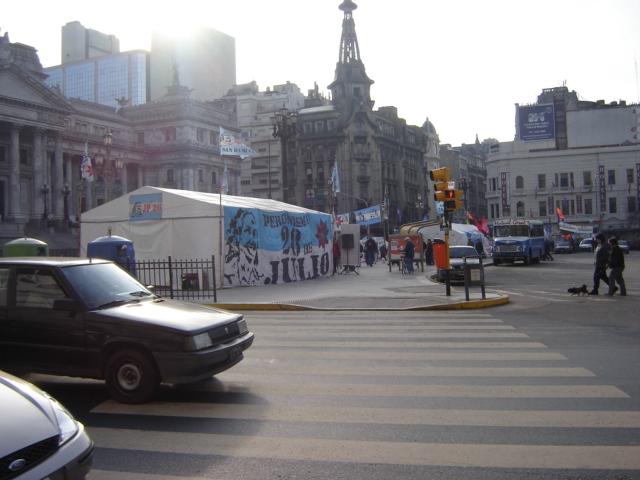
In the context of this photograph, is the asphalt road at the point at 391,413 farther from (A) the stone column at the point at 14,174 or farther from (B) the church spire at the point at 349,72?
(B) the church spire at the point at 349,72

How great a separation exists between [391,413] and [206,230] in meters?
15.5

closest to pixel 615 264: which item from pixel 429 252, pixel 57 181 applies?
pixel 429 252

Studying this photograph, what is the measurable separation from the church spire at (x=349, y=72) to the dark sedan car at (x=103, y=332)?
8196 centimetres

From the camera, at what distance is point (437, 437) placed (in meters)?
4.99

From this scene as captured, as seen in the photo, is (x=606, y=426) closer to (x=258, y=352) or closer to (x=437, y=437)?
(x=437, y=437)

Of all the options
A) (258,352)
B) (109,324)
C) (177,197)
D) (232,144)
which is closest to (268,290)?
(177,197)

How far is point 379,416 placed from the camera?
5578mm

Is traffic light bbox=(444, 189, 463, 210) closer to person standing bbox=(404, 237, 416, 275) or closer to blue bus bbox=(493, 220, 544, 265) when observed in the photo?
person standing bbox=(404, 237, 416, 275)

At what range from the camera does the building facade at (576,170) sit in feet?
249

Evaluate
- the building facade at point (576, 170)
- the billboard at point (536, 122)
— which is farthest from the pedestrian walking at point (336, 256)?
the billboard at point (536, 122)

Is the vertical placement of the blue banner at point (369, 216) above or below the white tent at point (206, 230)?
above

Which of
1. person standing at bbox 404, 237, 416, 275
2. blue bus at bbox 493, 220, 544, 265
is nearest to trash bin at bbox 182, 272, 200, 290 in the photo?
person standing at bbox 404, 237, 416, 275

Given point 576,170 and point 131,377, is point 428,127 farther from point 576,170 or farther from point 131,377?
point 131,377

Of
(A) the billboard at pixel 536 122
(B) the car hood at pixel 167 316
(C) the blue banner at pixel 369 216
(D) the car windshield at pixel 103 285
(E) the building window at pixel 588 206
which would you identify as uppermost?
(A) the billboard at pixel 536 122
